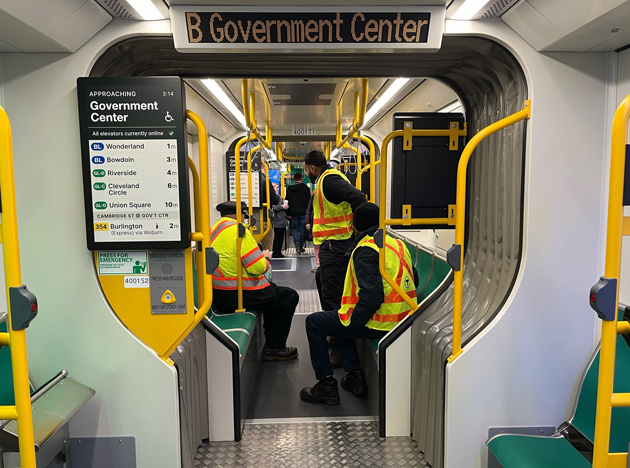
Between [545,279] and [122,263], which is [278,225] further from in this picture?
[545,279]

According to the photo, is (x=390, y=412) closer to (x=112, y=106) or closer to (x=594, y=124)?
(x=594, y=124)

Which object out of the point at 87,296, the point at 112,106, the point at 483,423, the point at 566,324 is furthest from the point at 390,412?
the point at 112,106

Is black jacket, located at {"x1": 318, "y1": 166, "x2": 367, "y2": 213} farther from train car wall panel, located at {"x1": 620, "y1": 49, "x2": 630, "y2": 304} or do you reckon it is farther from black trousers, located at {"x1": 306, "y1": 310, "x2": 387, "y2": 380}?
train car wall panel, located at {"x1": 620, "y1": 49, "x2": 630, "y2": 304}

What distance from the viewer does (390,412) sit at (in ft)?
10.1

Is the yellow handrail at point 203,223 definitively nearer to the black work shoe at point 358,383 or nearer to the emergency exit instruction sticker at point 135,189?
the emergency exit instruction sticker at point 135,189

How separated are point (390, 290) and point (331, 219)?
5.47 ft

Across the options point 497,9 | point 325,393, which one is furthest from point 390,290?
point 497,9

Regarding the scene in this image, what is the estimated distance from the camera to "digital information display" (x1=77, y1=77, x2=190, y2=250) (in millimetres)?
2057

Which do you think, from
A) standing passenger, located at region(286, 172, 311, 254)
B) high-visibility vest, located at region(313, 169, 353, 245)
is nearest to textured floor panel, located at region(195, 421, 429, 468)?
high-visibility vest, located at region(313, 169, 353, 245)

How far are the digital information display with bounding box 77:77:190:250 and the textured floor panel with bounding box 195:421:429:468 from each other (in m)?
1.58

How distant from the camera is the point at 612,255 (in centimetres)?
138

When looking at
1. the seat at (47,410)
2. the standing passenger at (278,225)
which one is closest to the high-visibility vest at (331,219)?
the seat at (47,410)

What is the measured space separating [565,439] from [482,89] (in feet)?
6.78

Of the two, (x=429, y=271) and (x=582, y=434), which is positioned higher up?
(x=429, y=271)
